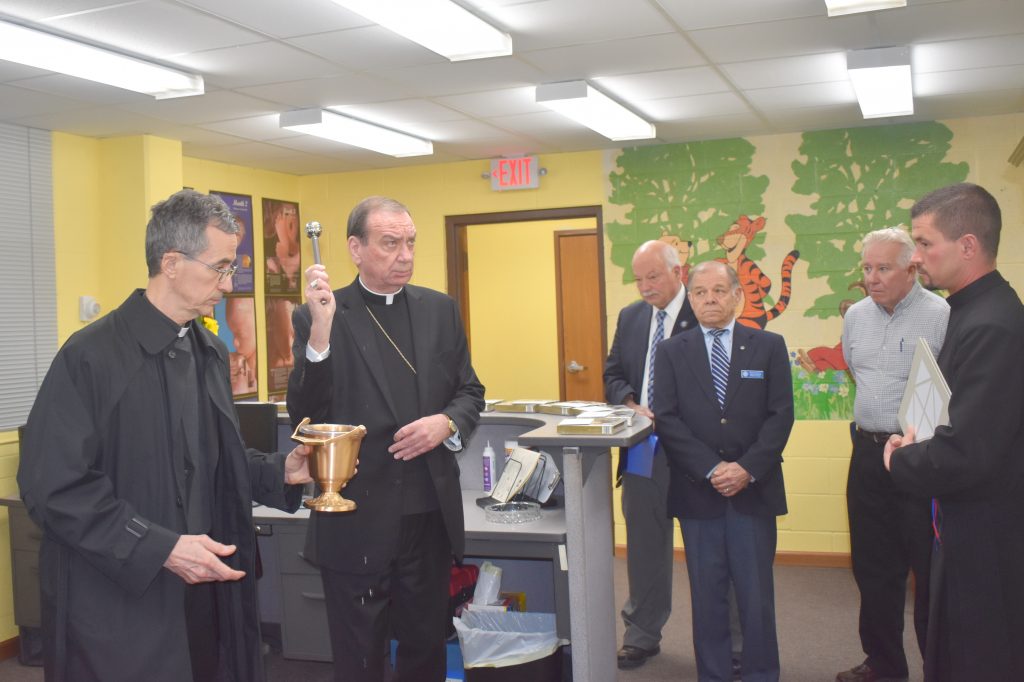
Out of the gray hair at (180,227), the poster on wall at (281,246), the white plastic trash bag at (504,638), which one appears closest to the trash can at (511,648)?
the white plastic trash bag at (504,638)

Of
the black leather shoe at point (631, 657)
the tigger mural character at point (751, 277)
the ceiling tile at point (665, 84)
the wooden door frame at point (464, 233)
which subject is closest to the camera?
→ the black leather shoe at point (631, 657)

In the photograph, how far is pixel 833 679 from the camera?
150 inches

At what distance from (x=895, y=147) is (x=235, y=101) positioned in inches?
148

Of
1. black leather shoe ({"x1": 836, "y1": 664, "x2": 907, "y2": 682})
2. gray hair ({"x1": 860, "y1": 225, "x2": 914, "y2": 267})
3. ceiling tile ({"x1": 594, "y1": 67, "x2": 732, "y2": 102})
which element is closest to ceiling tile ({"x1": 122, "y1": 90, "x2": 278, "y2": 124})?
ceiling tile ({"x1": 594, "y1": 67, "x2": 732, "y2": 102})

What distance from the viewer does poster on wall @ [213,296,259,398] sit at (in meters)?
5.98

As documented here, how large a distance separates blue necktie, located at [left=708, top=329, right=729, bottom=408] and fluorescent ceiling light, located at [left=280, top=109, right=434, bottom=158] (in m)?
2.49

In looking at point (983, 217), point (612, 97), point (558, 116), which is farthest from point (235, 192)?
point (983, 217)

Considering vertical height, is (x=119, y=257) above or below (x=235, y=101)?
below

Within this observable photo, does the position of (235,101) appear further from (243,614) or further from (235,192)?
(243,614)

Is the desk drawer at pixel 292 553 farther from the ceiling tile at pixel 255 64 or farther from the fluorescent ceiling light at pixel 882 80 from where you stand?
the fluorescent ceiling light at pixel 882 80

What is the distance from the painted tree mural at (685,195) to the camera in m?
5.88

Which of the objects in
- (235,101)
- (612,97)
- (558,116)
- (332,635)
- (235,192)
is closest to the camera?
(332,635)

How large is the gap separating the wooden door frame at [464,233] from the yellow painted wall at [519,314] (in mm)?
1404

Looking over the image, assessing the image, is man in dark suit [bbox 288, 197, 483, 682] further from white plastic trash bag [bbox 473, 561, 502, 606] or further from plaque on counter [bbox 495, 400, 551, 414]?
plaque on counter [bbox 495, 400, 551, 414]
